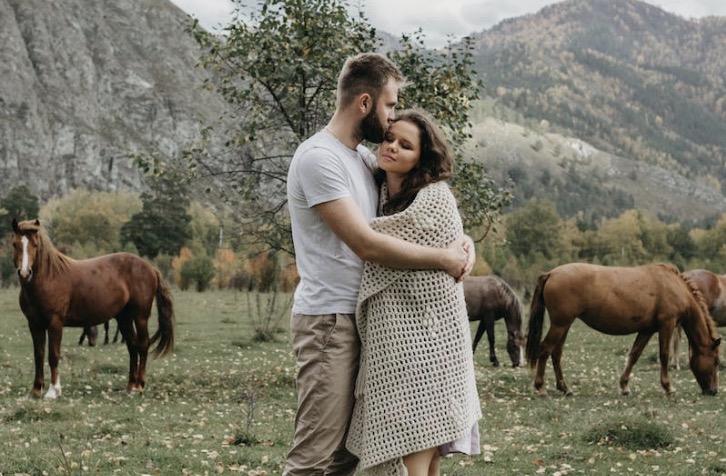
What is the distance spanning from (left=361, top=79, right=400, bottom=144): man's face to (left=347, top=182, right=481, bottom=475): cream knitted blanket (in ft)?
1.43

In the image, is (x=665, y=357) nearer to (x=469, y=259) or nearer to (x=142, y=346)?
(x=142, y=346)

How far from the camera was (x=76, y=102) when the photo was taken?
167 metres

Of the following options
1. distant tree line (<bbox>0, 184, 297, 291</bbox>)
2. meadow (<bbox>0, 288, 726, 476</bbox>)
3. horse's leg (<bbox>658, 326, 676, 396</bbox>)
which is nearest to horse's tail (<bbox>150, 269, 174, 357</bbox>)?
meadow (<bbox>0, 288, 726, 476</bbox>)

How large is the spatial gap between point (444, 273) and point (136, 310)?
10.1 metres

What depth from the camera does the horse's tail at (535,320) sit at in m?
13.4

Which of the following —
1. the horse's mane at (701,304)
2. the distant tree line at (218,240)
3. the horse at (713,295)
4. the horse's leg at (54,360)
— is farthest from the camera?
the distant tree line at (218,240)

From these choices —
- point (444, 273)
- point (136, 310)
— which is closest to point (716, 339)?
point (136, 310)

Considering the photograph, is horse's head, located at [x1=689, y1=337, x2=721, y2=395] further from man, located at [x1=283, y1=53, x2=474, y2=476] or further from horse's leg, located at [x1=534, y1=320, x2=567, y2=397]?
man, located at [x1=283, y1=53, x2=474, y2=476]

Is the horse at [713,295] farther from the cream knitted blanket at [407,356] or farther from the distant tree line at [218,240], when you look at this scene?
the distant tree line at [218,240]

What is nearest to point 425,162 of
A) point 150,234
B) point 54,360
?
point 54,360

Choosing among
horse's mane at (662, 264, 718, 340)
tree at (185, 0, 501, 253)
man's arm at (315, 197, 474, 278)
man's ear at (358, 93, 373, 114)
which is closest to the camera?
man's arm at (315, 197, 474, 278)

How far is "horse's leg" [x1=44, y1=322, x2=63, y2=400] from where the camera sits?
12.1 m

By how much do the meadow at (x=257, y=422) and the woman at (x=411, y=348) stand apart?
7.79 ft

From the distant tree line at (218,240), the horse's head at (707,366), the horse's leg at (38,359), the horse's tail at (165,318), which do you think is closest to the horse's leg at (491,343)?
the horse's head at (707,366)
